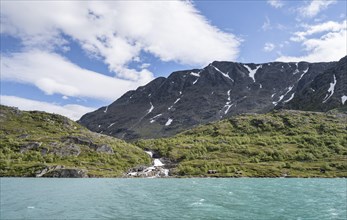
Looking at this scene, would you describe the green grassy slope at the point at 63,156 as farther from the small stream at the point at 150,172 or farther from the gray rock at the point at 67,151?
the small stream at the point at 150,172

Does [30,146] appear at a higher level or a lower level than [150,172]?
higher

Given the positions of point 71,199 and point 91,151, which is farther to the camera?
point 91,151

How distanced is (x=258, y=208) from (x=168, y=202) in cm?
1625

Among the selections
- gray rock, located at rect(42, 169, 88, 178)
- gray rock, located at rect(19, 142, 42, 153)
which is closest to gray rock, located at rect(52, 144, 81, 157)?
gray rock, located at rect(19, 142, 42, 153)

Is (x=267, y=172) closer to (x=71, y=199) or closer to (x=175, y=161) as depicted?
(x=175, y=161)

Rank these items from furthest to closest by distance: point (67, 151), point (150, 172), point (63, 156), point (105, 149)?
point (105, 149) < point (67, 151) < point (63, 156) < point (150, 172)

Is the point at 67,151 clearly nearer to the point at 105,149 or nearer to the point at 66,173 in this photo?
the point at 105,149

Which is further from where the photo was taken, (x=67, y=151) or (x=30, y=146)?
(x=67, y=151)

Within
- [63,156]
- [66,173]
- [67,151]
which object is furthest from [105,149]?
[66,173]

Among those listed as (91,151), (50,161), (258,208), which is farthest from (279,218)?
(91,151)

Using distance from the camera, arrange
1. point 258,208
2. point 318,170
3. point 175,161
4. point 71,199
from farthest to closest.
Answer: point 175,161
point 318,170
point 71,199
point 258,208

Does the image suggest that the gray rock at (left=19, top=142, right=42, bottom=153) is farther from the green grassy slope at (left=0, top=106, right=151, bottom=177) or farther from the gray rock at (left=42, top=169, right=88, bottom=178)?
the gray rock at (left=42, top=169, right=88, bottom=178)

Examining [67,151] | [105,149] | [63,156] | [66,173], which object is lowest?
[66,173]

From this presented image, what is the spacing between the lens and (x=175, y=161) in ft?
622
